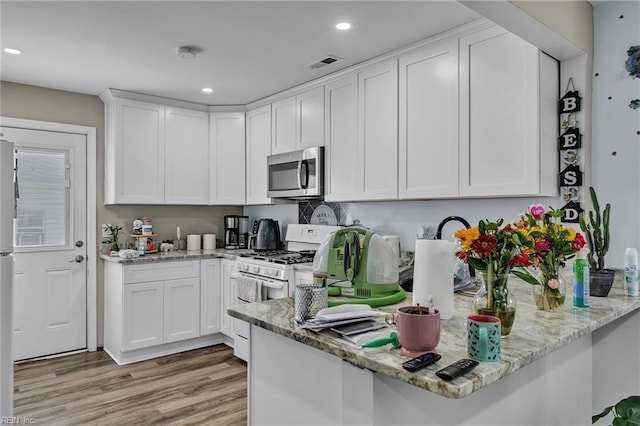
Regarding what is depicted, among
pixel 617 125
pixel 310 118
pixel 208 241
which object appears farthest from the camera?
pixel 208 241

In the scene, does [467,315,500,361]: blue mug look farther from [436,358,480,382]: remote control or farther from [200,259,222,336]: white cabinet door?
[200,259,222,336]: white cabinet door

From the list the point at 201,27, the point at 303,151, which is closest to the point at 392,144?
the point at 303,151

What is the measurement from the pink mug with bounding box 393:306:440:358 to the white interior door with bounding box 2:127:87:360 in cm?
370

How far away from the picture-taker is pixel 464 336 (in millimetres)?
1381

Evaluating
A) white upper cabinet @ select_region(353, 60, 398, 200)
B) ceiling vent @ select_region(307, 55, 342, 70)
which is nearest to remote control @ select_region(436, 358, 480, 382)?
white upper cabinet @ select_region(353, 60, 398, 200)

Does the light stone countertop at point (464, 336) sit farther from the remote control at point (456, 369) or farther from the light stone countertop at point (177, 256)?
the light stone countertop at point (177, 256)

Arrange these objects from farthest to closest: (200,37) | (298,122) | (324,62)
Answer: (298,122) → (324,62) → (200,37)

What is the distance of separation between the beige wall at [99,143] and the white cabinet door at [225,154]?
39 centimetres

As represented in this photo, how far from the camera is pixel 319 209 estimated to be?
401 cm

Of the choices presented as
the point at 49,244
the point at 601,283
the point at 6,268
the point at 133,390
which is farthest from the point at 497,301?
the point at 49,244

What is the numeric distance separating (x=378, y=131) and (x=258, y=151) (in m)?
1.59

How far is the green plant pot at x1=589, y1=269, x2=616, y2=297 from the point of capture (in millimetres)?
1947

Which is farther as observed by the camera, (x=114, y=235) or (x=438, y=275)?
(x=114, y=235)

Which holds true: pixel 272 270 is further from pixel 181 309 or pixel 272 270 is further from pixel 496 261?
pixel 496 261
